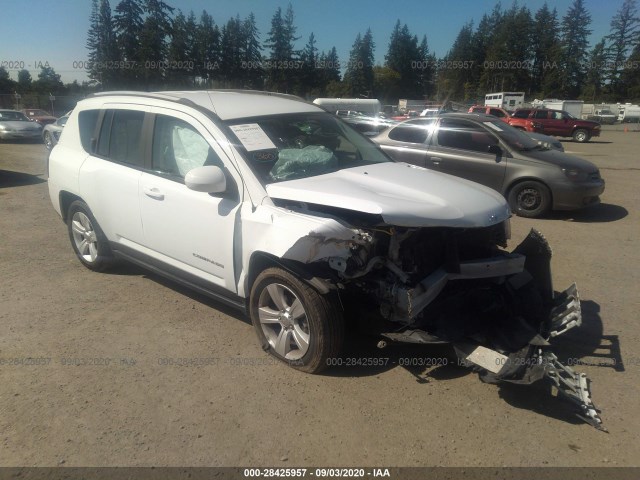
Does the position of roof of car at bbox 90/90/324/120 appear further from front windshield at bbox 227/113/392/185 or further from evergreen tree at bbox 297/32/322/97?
evergreen tree at bbox 297/32/322/97

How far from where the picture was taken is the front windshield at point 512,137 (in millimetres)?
8121

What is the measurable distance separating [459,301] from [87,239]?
154 inches

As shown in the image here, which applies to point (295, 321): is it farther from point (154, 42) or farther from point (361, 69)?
point (361, 69)

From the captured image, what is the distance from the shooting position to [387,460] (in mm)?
2557

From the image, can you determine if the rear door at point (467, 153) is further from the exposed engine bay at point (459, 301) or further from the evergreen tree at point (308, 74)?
the evergreen tree at point (308, 74)

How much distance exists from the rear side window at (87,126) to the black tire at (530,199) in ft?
21.1

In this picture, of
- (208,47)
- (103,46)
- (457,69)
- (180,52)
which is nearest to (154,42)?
(103,46)

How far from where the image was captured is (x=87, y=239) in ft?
16.5

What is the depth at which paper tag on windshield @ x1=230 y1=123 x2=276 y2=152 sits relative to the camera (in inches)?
140

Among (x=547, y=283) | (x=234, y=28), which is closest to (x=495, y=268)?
(x=547, y=283)

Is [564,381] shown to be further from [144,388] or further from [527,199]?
[527,199]

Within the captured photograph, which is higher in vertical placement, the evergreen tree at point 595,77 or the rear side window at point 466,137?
the evergreen tree at point 595,77

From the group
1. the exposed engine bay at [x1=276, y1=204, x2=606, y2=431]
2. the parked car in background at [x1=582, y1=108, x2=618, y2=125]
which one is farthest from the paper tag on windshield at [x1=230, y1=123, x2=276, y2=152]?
the parked car in background at [x1=582, y1=108, x2=618, y2=125]

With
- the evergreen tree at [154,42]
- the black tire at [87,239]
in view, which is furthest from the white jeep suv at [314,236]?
the evergreen tree at [154,42]
